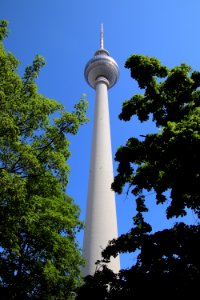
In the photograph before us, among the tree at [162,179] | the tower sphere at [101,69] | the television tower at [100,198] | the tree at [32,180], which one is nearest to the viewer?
the tree at [162,179]

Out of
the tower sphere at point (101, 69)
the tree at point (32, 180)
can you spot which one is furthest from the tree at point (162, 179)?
the tower sphere at point (101, 69)

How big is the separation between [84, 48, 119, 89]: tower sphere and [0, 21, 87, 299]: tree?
1537 inches

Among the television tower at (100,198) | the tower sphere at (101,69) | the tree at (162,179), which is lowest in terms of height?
the tree at (162,179)

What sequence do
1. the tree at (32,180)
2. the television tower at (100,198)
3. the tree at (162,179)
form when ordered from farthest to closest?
the television tower at (100,198) < the tree at (32,180) < the tree at (162,179)

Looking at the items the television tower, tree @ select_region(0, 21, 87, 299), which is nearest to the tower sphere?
the television tower

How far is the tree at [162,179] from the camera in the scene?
28.1 ft

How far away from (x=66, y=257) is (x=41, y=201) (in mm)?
3204

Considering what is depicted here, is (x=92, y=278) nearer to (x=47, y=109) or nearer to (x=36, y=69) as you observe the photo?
(x=47, y=109)

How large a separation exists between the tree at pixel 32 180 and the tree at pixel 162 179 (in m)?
3.07

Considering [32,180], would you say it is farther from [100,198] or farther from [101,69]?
[101,69]

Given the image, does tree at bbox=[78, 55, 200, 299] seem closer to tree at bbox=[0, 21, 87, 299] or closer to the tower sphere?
tree at bbox=[0, 21, 87, 299]

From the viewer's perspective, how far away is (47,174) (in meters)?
14.2

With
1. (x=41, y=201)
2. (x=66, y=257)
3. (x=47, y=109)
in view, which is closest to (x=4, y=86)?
(x=47, y=109)

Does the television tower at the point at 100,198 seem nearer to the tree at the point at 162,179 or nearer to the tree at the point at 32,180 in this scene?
the tree at the point at 32,180
